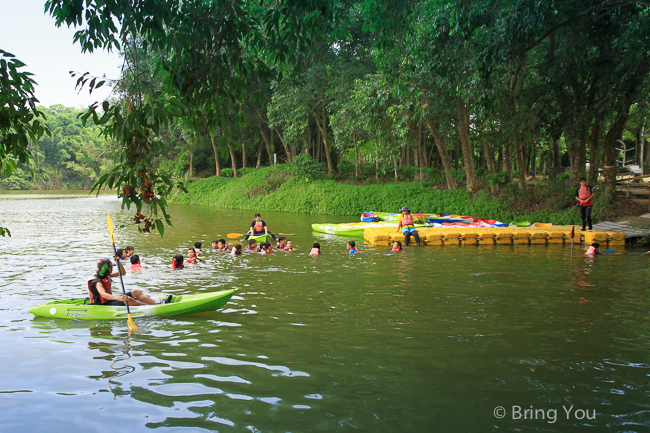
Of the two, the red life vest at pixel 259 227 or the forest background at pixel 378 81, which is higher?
the forest background at pixel 378 81

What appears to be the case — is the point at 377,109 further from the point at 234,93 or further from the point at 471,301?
the point at 234,93

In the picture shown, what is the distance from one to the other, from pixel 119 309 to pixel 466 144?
1902 centimetres

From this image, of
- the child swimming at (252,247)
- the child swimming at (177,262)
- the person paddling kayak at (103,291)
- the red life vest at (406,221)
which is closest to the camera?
the person paddling kayak at (103,291)

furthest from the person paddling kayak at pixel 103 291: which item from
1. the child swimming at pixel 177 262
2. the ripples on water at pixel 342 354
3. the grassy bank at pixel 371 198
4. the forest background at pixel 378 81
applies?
the grassy bank at pixel 371 198

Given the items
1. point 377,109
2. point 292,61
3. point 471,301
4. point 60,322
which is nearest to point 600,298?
point 471,301

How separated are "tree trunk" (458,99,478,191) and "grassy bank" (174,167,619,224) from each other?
0.63 metres

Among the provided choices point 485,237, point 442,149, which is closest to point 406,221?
point 485,237

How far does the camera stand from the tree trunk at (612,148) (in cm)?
1678

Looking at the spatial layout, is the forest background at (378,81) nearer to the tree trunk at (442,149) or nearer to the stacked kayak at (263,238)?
the tree trunk at (442,149)

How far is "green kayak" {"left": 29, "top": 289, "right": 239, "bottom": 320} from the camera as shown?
7.25m

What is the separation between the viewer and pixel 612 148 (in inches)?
683

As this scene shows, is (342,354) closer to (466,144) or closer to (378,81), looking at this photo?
(378,81)

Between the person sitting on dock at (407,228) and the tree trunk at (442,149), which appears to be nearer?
the person sitting on dock at (407,228)

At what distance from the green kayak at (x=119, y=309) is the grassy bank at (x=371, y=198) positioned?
30.0 feet
